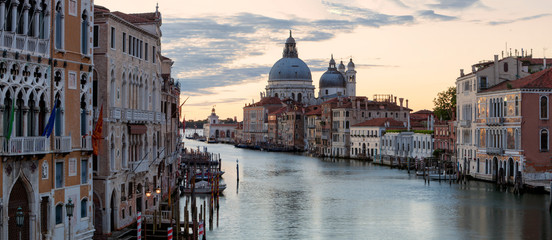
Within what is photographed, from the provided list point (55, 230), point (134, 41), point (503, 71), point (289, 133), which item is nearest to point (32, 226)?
point (55, 230)

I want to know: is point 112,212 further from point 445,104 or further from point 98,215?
point 445,104

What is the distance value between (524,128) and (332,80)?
76.1 meters

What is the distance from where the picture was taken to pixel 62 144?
14.4m

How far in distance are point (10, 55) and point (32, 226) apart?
3249 millimetres

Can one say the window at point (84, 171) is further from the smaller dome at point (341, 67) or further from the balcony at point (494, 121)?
the smaller dome at point (341, 67)

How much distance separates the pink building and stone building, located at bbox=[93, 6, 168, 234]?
1737cm

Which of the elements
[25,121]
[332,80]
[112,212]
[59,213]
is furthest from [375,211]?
[332,80]

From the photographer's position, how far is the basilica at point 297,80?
10862 centimetres

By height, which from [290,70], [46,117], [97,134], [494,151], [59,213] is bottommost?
[59,213]

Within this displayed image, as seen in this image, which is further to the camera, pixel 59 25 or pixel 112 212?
pixel 112 212

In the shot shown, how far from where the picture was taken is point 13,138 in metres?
13.0

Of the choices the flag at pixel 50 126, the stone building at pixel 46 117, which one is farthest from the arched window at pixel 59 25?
the flag at pixel 50 126

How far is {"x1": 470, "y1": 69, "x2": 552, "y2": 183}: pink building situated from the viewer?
107 ft

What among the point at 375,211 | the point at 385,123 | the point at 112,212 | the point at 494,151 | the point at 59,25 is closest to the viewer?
the point at 59,25
